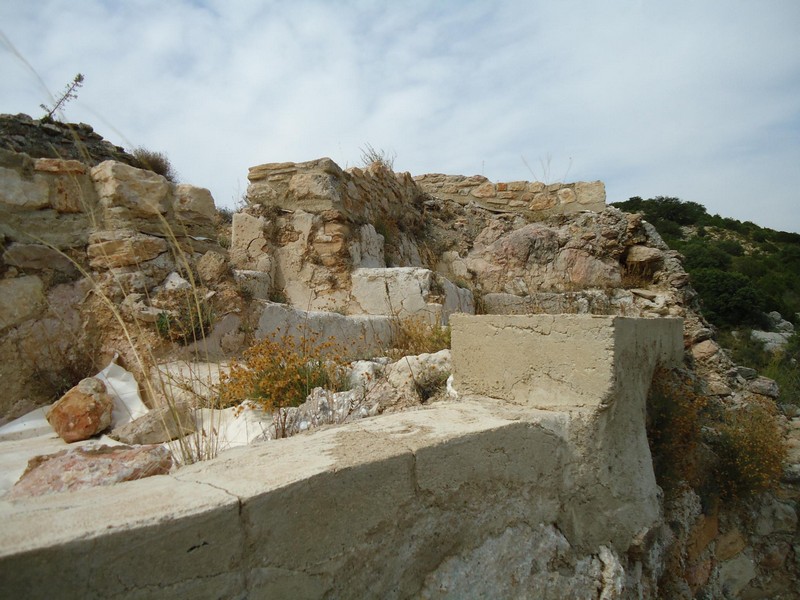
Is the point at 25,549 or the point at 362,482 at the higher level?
the point at 25,549

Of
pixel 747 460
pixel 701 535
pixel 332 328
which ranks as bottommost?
pixel 701 535

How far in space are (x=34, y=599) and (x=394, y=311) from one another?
452 centimetres

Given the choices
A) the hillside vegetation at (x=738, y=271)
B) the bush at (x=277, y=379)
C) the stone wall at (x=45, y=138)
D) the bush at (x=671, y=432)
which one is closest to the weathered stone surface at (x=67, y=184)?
the bush at (x=277, y=379)

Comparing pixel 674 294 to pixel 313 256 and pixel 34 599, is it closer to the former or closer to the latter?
pixel 313 256

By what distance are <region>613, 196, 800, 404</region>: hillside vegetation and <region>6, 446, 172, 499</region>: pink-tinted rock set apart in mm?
9366

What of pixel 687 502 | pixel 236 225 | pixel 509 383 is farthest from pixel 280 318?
pixel 687 502

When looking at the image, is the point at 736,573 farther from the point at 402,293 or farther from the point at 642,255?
the point at 642,255

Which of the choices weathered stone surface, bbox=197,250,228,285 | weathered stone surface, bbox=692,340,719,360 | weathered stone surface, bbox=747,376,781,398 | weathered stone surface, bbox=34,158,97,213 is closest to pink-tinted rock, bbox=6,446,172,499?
weathered stone surface, bbox=197,250,228,285

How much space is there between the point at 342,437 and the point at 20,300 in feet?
9.64

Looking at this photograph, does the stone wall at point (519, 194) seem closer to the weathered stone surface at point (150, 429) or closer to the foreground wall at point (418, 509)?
the foreground wall at point (418, 509)

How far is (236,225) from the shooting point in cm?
581

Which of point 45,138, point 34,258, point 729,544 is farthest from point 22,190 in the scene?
point 45,138

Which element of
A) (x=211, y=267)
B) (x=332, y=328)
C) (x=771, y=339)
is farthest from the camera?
(x=771, y=339)

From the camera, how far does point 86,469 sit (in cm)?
197
